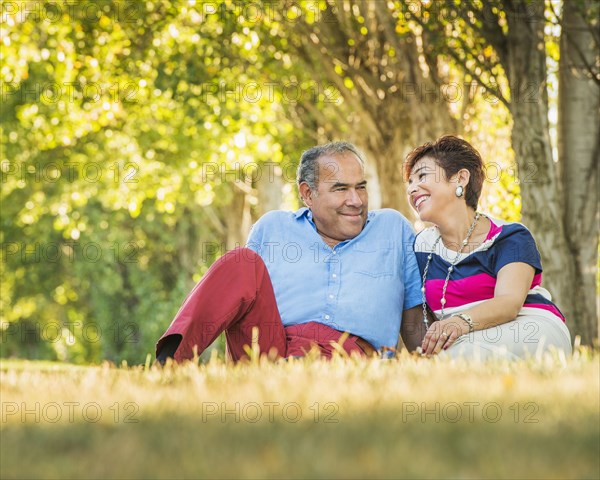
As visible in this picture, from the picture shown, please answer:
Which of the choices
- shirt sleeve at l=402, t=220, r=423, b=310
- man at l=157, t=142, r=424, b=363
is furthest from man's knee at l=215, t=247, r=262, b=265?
shirt sleeve at l=402, t=220, r=423, b=310

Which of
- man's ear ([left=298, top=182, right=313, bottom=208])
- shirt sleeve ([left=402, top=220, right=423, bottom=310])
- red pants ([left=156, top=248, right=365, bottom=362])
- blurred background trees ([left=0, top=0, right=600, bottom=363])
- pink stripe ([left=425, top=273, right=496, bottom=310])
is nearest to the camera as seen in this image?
red pants ([left=156, top=248, right=365, bottom=362])

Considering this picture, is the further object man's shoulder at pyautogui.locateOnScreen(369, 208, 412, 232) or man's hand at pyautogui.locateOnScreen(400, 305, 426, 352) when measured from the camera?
man's shoulder at pyautogui.locateOnScreen(369, 208, 412, 232)

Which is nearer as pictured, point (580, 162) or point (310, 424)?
point (310, 424)

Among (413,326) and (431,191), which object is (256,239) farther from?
(431,191)

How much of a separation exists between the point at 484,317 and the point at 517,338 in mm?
223

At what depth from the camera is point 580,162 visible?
A: 9695mm

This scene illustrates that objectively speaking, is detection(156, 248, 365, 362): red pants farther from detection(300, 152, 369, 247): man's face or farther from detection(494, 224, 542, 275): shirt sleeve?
detection(494, 224, 542, 275): shirt sleeve

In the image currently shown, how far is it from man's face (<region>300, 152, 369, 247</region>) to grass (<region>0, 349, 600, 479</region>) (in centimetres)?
225

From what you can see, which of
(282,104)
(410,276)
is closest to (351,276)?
(410,276)

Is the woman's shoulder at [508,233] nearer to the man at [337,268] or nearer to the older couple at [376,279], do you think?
the older couple at [376,279]

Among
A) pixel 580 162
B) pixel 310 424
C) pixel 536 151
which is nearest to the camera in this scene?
pixel 310 424

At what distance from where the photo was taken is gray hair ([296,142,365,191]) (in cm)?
589

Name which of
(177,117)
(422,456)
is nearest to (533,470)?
(422,456)

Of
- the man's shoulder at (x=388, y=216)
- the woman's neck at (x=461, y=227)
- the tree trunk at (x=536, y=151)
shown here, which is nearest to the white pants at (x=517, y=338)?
the woman's neck at (x=461, y=227)
